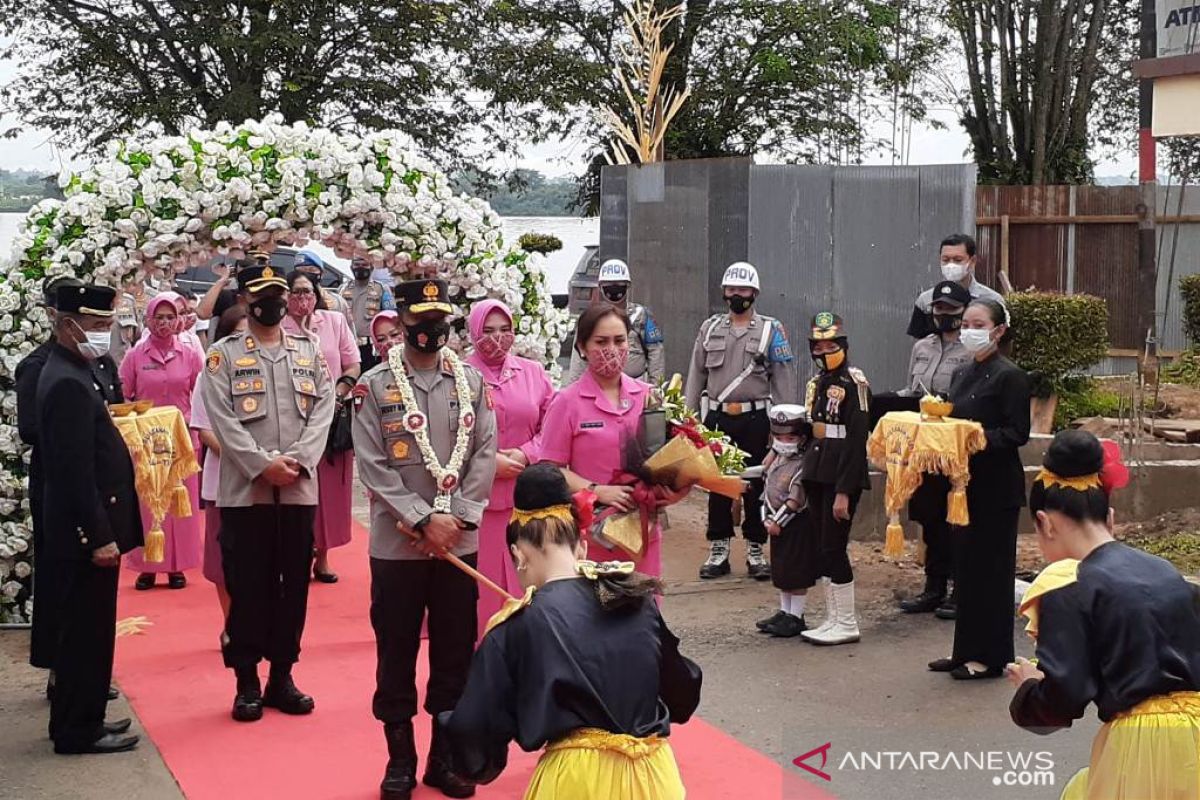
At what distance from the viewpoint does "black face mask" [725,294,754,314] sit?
31.9 feet

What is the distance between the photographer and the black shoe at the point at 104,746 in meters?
6.56

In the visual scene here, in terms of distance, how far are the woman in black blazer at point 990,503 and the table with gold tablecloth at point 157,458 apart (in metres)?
4.10

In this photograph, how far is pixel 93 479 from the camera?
21.0ft

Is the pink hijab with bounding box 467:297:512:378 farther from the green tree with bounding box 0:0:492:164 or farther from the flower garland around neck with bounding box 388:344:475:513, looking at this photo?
the green tree with bounding box 0:0:492:164

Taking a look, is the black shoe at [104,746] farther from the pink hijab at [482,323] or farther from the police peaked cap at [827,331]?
the police peaked cap at [827,331]

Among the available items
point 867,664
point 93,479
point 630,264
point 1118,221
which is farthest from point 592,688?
point 1118,221

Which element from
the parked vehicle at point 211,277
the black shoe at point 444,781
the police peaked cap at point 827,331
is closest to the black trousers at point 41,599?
the black shoe at point 444,781

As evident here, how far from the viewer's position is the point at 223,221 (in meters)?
8.15

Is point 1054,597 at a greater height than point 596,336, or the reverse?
point 596,336

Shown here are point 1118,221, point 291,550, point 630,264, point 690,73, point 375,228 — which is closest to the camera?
point 291,550

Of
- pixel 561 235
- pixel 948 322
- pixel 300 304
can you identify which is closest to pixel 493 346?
pixel 300 304

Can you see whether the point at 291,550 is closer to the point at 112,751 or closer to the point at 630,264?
the point at 112,751

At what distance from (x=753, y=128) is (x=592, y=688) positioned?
2119 centimetres

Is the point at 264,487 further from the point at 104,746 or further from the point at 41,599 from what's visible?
the point at 104,746
